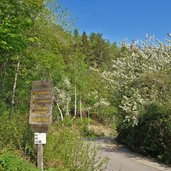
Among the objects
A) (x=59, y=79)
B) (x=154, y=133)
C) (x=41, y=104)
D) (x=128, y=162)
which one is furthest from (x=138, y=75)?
(x=59, y=79)

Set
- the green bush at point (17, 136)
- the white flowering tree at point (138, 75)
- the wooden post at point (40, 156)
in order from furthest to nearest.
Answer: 1. the white flowering tree at point (138, 75)
2. the green bush at point (17, 136)
3. the wooden post at point (40, 156)

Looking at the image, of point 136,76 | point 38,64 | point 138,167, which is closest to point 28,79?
point 38,64

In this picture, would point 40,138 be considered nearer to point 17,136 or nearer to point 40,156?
point 40,156

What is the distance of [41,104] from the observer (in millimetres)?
8656

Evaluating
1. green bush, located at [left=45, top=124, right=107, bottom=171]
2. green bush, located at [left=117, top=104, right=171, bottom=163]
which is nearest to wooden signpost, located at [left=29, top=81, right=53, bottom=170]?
green bush, located at [left=45, top=124, right=107, bottom=171]

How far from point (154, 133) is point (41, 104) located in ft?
23.0

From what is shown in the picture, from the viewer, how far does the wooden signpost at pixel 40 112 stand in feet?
26.7

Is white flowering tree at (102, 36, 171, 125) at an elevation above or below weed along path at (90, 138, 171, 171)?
above

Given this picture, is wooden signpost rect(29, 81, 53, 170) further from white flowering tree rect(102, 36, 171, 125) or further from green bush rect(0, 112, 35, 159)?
white flowering tree rect(102, 36, 171, 125)

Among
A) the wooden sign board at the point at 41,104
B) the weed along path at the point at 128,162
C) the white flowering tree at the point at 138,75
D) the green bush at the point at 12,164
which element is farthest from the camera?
the white flowering tree at the point at 138,75

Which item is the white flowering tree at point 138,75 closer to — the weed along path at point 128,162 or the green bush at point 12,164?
the weed along path at point 128,162

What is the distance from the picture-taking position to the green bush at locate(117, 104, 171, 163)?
44.6ft

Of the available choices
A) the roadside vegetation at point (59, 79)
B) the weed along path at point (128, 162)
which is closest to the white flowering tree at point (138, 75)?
the roadside vegetation at point (59, 79)

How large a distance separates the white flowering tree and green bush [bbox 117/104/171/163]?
0.54 meters
